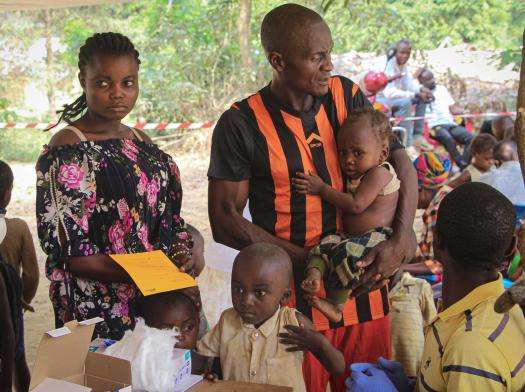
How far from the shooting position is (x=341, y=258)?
8.16 ft

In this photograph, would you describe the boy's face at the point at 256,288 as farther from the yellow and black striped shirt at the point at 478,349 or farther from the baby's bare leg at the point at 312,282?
the yellow and black striped shirt at the point at 478,349

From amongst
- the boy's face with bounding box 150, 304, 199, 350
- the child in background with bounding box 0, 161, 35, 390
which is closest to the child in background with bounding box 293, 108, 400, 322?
the boy's face with bounding box 150, 304, 199, 350

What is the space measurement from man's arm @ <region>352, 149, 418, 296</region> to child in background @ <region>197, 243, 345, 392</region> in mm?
287

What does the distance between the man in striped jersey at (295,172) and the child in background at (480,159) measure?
10.2 ft

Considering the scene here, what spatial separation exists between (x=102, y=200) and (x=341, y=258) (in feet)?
2.91

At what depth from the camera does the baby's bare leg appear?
246cm

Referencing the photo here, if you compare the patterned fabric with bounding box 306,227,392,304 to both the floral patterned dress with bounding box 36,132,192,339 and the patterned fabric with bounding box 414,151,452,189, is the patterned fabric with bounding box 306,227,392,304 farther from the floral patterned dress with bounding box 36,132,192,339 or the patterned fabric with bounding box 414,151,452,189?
the patterned fabric with bounding box 414,151,452,189

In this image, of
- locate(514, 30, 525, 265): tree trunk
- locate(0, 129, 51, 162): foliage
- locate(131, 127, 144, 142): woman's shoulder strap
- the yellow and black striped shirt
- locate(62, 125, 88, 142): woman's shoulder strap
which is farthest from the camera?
locate(0, 129, 51, 162): foliage

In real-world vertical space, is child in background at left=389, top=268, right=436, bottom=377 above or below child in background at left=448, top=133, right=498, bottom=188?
below

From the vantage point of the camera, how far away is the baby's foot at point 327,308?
8.27ft

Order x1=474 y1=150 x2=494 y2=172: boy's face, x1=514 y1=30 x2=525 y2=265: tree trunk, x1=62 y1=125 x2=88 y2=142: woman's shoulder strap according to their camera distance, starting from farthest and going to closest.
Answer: x1=474 y1=150 x2=494 y2=172: boy's face < x1=62 y1=125 x2=88 y2=142: woman's shoulder strap < x1=514 y1=30 x2=525 y2=265: tree trunk

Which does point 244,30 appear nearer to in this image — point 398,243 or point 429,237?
point 429,237

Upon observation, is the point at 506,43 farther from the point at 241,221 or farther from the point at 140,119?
the point at 241,221

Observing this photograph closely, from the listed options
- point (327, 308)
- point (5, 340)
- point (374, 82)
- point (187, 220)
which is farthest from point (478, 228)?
point (374, 82)
